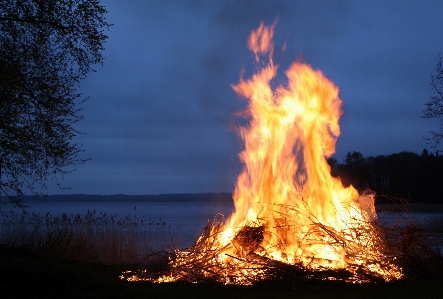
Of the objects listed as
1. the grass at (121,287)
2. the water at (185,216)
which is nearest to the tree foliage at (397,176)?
the water at (185,216)

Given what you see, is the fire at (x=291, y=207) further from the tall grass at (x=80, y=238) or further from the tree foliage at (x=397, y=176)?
the tree foliage at (x=397, y=176)

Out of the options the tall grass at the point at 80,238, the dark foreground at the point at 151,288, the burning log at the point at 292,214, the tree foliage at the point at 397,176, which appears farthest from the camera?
the tree foliage at the point at 397,176

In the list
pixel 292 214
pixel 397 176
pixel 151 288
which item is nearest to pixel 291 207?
pixel 292 214

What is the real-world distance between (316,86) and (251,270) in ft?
15.0

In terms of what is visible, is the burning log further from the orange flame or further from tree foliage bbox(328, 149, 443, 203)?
tree foliage bbox(328, 149, 443, 203)

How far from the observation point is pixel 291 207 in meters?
10.4

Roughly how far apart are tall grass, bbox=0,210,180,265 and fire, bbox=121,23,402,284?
2834 millimetres

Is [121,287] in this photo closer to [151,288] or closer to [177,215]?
[151,288]

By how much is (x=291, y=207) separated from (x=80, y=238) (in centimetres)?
669

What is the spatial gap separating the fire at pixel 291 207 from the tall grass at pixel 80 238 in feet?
9.30

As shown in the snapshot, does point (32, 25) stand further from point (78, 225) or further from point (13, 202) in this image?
point (78, 225)

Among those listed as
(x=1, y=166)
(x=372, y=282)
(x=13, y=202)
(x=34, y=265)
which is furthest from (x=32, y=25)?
(x=372, y=282)

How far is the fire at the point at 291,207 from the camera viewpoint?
9211 millimetres

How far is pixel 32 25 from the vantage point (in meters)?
10.5
